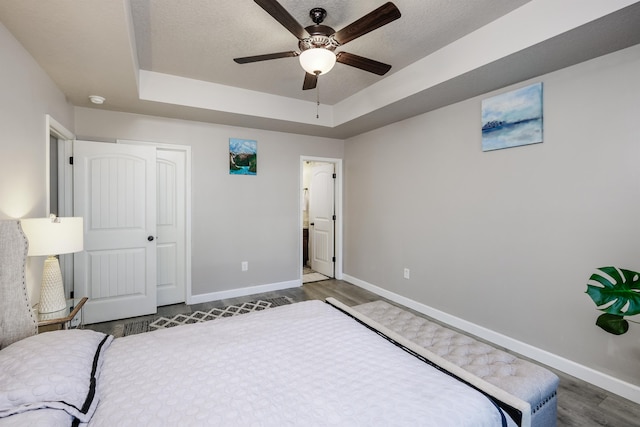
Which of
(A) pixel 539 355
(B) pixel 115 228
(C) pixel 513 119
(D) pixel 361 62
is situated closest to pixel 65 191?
(B) pixel 115 228

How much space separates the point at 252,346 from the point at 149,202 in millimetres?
2655

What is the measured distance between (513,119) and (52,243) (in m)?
3.66

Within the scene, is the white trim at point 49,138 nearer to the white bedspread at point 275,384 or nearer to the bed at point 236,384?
the bed at point 236,384

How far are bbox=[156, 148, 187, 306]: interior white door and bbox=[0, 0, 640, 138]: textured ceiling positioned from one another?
622 mm

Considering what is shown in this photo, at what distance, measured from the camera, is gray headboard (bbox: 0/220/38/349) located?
149 cm

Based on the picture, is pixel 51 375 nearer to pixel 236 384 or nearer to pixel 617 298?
pixel 236 384

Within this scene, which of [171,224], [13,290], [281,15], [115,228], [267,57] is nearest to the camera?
[13,290]

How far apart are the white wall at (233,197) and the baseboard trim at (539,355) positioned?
1.94 m

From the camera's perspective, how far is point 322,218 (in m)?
5.32

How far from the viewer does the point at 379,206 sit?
13.7ft

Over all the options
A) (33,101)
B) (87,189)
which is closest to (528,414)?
(33,101)

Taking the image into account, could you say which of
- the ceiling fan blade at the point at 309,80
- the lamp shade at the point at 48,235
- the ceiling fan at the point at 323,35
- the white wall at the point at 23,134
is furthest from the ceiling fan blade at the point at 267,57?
the lamp shade at the point at 48,235

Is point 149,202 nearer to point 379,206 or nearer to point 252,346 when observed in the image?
point 252,346

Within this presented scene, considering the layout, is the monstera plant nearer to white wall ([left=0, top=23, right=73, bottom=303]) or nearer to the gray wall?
the gray wall
